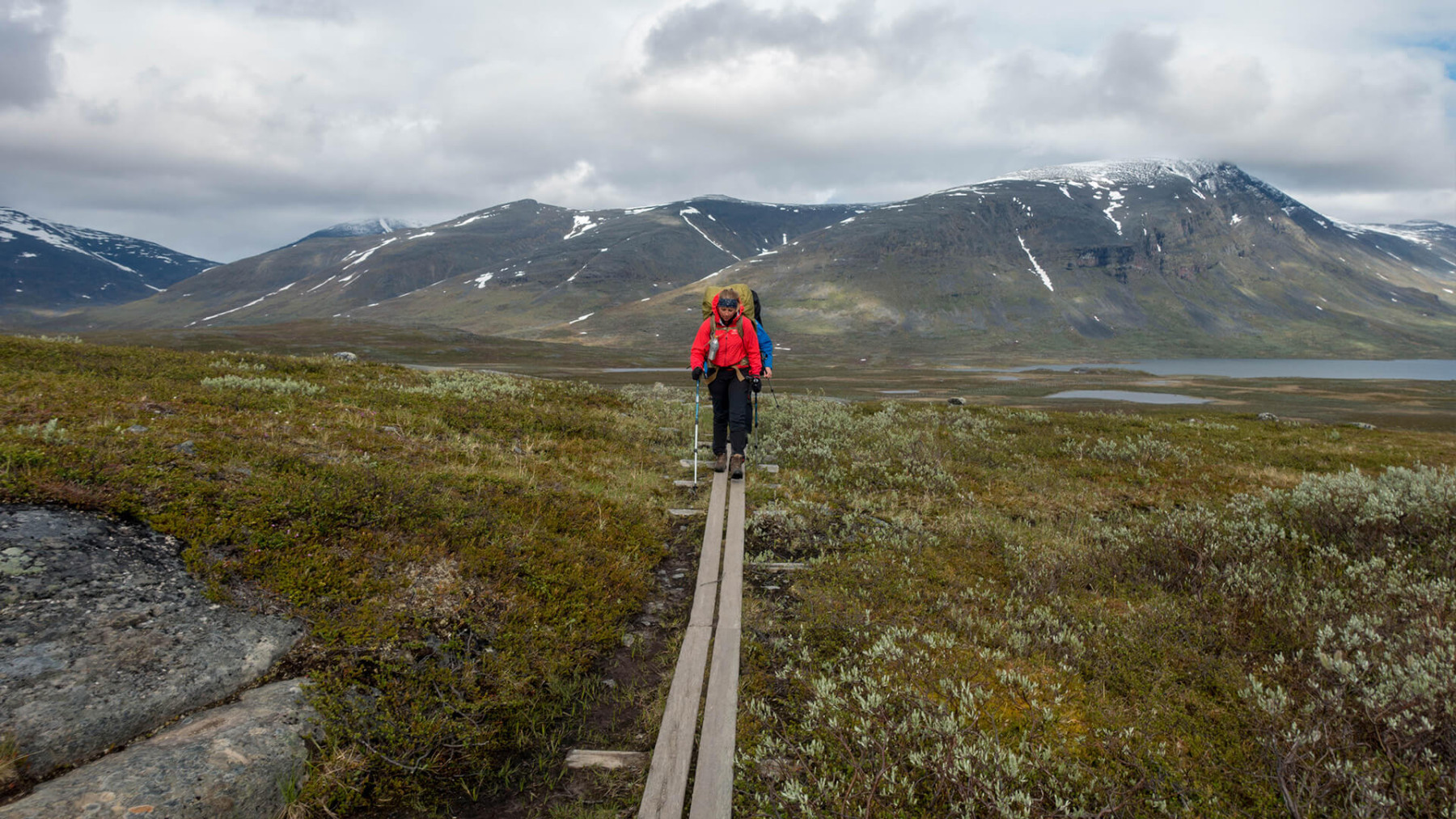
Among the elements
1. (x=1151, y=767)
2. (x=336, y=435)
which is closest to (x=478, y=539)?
(x=336, y=435)

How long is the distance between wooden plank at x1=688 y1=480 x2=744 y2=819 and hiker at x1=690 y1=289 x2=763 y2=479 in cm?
480

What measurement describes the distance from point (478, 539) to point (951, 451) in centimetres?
1167

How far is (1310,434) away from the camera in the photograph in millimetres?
20141

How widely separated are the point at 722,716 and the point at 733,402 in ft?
25.3

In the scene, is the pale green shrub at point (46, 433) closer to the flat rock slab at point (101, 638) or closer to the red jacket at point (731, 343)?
the flat rock slab at point (101, 638)

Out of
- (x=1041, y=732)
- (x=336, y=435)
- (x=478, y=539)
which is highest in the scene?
(x=336, y=435)

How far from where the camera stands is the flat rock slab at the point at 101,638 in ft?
13.1

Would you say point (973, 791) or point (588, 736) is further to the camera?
point (588, 736)

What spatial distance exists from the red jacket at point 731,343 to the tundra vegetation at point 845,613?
99.5 inches

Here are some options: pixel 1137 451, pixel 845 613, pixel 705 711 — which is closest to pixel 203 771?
pixel 705 711

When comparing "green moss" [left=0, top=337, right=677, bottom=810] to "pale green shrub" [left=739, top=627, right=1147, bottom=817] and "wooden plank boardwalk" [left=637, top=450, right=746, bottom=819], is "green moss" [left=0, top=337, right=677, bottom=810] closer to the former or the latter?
"wooden plank boardwalk" [left=637, top=450, right=746, bottom=819]

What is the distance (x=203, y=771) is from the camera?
154 inches

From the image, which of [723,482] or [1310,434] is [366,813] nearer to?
[723,482]

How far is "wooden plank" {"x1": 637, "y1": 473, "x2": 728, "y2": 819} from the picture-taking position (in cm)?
429
